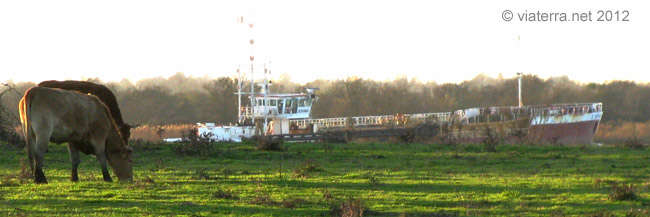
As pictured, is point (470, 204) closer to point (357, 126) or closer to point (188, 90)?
point (357, 126)

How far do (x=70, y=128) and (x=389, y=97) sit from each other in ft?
204

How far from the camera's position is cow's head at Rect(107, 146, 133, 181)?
16203mm

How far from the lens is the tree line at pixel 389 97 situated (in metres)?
69.8

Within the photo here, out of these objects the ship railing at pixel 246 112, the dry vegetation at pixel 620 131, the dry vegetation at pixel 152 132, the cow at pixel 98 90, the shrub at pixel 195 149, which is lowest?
the dry vegetation at pixel 620 131

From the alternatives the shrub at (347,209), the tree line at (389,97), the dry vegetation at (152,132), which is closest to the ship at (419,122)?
the dry vegetation at (152,132)

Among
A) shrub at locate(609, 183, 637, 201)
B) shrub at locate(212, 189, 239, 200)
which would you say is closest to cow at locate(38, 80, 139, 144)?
shrub at locate(212, 189, 239, 200)

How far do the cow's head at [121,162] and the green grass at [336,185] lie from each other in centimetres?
27

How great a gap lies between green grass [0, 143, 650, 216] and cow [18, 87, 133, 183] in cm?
41

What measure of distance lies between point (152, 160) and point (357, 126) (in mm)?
32300

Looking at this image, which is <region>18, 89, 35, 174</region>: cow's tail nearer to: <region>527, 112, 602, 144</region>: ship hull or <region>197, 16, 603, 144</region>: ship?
<region>197, 16, 603, 144</region>: ship

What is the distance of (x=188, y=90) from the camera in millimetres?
76688

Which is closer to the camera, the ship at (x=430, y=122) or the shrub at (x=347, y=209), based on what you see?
the shrub at (x=347, y=209)

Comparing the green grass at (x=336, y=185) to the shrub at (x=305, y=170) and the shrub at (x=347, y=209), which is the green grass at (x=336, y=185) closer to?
the shrub at (x=305, y=170)

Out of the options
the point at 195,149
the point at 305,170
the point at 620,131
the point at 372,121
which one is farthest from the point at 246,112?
the point at 305,170
